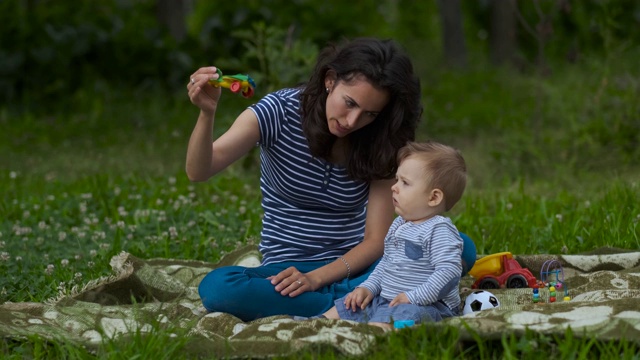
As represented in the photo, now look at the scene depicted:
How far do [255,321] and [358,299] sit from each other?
0.41 meters

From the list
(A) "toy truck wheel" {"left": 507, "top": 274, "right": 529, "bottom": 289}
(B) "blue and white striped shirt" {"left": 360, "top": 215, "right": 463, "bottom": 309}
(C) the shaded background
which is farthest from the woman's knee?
(C) the shaded background

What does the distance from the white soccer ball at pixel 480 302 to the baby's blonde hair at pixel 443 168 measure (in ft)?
1.29

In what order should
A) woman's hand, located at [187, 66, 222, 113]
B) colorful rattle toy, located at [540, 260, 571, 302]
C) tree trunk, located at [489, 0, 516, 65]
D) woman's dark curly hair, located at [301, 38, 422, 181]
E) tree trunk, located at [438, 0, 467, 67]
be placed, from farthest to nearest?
→ tree trunk, located at [489, 0, 516, 65] < tree trunk, located at [438, 0, 467, 67] < colorful rattle toy, located at [540, 260, 571, 302] < woman's dark curly hair, located at [301, 38, 422, 181] < woman's hand, located at [187, 66, 222, 113]

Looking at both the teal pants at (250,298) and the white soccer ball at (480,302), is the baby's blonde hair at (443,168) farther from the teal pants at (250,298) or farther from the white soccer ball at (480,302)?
the teal pants at (250,298)

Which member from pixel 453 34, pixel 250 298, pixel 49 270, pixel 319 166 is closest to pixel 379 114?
pixel 319 166

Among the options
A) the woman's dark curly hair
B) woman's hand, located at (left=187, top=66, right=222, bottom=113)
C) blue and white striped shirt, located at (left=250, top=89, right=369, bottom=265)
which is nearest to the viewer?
woman's hand, located at (left=187, top=66, right=222, bottom=113)

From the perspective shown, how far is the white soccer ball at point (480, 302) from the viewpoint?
3.91 metres

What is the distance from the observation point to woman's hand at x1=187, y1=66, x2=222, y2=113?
3.63 metres

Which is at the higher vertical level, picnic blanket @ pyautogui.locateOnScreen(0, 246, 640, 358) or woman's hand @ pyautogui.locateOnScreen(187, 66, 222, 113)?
woman's hand @ pyautogui.locateOnScreen(187, 66, 222, 113)

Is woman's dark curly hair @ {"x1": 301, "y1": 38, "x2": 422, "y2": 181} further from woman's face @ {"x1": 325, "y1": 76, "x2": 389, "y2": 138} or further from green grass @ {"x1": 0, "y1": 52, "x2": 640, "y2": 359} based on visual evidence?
green grass @ {"x1": 0, "y1": 52, "x2": 640, "y2": 359}

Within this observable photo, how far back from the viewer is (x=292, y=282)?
13.0 feet

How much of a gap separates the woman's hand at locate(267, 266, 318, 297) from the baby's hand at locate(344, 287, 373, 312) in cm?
20

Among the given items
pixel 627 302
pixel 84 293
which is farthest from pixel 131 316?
pixel 627 302

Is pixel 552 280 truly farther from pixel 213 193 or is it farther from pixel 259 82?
pixel 259 82
